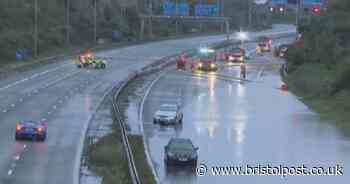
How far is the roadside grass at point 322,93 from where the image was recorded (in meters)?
79.2

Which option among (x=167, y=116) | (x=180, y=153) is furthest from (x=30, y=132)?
(x=167, y=116)

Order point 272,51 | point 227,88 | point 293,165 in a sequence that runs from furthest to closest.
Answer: point 272,51 → point 227,88 → point 293,165

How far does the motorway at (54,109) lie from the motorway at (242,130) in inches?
180

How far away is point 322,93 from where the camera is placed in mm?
95500

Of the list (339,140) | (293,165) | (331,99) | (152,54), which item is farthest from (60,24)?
(293,165)

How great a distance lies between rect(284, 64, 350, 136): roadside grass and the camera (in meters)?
79.2

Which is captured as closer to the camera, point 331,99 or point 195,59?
point 331,99

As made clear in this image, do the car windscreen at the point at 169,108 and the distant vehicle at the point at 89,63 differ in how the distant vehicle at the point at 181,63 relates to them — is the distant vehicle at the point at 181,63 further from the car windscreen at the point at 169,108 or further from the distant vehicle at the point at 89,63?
the car windscreen at the point at 169,108

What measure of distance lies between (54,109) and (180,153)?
81.7 ft

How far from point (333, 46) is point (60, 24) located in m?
47.4

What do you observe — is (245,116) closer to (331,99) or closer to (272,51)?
(331,99)

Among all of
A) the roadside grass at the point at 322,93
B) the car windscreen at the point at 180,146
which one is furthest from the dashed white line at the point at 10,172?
the roadside grass at the point at 322,93

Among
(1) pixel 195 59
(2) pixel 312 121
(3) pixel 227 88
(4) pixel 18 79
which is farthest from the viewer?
(1) pixel 195 59

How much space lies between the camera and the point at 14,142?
57.3m
